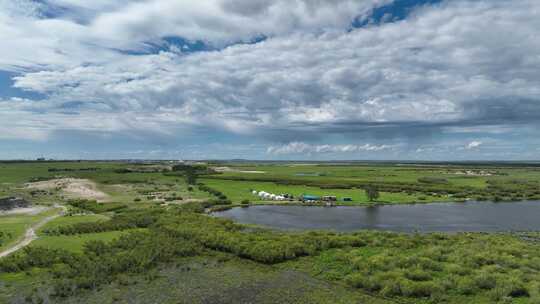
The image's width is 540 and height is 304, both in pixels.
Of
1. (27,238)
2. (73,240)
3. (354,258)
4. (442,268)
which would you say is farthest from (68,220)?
(442,268)

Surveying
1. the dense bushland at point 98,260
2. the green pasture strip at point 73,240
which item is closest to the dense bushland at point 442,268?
the dense bushland at point 98,260

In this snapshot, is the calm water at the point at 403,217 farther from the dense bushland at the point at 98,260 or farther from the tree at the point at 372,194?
the dense bushland at the point at 98,260

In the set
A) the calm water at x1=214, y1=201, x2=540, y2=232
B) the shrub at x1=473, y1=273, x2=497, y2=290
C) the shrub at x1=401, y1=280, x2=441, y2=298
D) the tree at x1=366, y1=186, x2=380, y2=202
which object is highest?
the tree at x1=366, y1=186, x2=380, y2=202

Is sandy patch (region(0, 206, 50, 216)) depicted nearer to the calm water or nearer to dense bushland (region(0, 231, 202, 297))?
dense bushland (region(0, 231, 202, 297))

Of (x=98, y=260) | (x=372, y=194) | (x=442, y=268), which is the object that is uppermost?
(x=372, y=194)

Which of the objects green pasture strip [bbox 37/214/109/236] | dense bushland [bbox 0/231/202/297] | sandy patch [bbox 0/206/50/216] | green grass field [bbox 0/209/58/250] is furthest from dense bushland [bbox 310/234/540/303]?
sandy patch [bbox 0/206/50/216]

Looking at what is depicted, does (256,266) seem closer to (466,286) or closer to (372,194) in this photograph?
(466,286)

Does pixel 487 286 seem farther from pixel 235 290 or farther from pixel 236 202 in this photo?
pixel 236 202

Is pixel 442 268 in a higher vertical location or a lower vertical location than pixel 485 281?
lower

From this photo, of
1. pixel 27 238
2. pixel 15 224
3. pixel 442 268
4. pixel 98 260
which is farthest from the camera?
pixel 15 224
